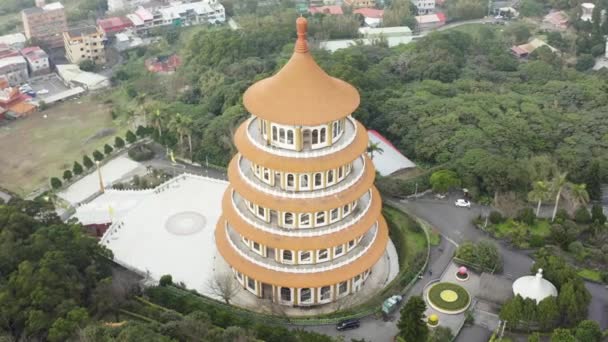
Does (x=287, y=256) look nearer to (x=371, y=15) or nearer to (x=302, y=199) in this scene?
(x=302, y=199)

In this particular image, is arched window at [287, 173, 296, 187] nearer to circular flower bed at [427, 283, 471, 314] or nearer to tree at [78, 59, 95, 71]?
circular flower bed at [427, 283, 471, 314]

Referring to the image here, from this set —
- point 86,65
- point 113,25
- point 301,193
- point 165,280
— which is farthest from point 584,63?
point 113,25

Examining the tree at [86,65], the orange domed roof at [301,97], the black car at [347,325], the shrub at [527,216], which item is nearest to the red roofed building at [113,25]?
the tree at [86,65]

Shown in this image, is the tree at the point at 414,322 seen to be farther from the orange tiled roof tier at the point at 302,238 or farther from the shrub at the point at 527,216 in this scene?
the shrub at the point at 527,216

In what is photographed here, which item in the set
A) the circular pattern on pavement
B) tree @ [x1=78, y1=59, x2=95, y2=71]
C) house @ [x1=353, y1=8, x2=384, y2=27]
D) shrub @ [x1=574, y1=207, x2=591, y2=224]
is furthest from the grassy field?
house @ [x1=353, y1=8, x2=384, y2=27]

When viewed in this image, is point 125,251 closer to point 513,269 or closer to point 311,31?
point 513,269

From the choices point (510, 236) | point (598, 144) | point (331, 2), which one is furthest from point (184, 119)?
point (331, 2)
